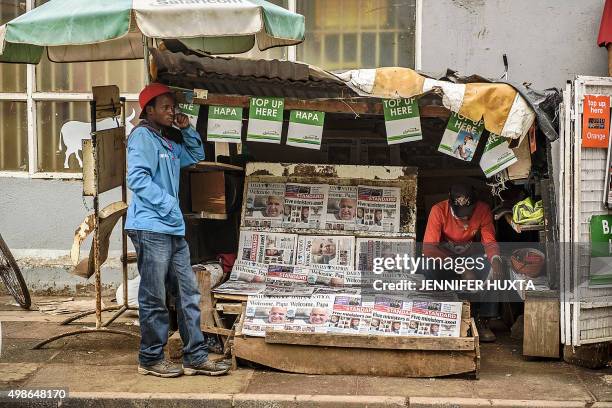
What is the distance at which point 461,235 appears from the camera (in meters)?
7.17

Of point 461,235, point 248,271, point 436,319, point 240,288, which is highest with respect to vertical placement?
point 461,235

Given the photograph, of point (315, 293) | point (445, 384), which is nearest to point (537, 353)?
point (445, 384)

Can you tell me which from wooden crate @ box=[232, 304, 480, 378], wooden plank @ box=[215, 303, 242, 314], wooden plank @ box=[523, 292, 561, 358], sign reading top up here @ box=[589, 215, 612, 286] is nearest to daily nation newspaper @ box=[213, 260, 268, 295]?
wooden plank @ box=[215, 303, 242, 314]

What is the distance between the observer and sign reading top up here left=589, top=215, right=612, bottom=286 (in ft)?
20.2

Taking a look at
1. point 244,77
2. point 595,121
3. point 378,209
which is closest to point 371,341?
point 378,209

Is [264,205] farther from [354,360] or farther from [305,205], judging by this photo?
[354,360]

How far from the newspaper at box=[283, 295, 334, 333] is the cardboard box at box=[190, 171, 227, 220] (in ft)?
3.50

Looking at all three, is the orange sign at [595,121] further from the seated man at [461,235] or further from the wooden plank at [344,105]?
the seated man at [461,235]

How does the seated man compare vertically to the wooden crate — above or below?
above

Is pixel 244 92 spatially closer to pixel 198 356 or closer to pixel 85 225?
pixel 85 225

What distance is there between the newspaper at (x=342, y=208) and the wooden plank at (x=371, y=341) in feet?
4.10

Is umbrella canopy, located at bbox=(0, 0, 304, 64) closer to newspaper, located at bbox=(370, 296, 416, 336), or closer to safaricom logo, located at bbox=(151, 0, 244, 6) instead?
safaricom logo, located at bbox=(151, 0, 244, 6)

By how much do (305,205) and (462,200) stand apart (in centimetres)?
129

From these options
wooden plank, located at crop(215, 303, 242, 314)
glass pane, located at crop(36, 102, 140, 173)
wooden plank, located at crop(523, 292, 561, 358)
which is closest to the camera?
wooden plank, located at crop(523, 292, 561, 358)
